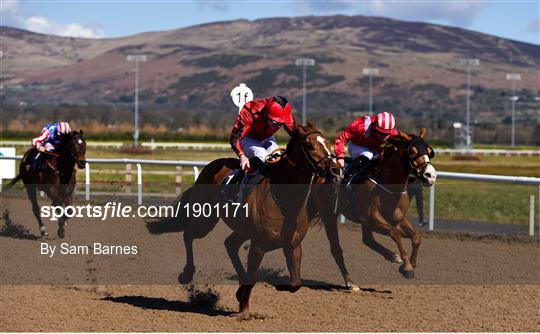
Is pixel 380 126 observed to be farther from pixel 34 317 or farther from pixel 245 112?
pixel 34 317

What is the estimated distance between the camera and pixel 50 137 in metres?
13.6

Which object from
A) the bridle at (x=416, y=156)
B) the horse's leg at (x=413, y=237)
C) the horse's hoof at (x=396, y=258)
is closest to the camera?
the bridle at (x=416, y=156)

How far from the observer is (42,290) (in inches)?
354

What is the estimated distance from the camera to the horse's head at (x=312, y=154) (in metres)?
6.78

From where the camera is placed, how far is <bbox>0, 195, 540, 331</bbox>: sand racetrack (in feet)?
24.5

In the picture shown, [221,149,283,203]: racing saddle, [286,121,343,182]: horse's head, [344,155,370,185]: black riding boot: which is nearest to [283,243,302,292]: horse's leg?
[221,149,283,203]: racing saddle

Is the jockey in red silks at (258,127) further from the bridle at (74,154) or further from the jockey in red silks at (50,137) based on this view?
the jockey in red silks at (50,137)

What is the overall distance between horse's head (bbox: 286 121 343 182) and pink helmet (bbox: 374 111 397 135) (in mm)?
2603

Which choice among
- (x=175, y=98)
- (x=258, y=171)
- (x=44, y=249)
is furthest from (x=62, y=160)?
(x=175, y=98)

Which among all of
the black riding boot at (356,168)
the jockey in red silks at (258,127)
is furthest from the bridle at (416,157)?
the jockey in red silks at (258,127)

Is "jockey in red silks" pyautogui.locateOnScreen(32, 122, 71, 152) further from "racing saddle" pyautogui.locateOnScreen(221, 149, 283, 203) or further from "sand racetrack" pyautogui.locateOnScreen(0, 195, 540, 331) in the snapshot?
"racing saddle" pyautogui.locateOnScreen(221, 149, 283, 203)

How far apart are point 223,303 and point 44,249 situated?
4.10 meters

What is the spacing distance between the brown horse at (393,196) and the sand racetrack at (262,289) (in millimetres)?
482

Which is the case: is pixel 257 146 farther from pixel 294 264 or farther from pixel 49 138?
pixel 49 138
